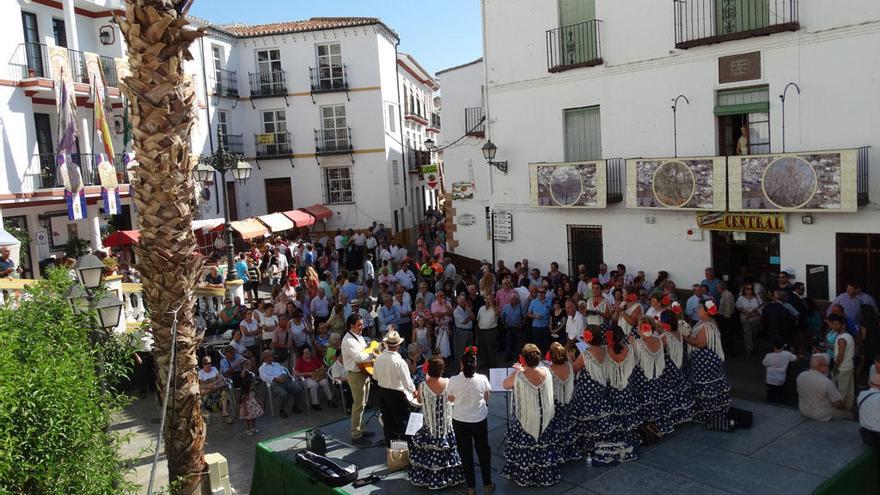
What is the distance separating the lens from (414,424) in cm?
813

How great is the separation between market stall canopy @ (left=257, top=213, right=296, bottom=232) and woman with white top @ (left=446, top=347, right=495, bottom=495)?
60.9 ft

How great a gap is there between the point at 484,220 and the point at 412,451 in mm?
13040

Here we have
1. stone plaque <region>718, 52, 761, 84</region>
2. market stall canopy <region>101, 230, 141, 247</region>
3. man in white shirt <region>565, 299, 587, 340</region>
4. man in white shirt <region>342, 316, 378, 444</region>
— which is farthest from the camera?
market stall canopy <region>101, 230, 141, 247</region>

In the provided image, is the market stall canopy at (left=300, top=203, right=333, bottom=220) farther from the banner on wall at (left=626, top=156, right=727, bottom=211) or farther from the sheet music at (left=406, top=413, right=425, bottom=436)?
the sheet music at (left=406, top=413, right=425, bottom=436)

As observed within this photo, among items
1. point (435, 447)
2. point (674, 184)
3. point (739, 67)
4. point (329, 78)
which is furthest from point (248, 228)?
point (435, 447)

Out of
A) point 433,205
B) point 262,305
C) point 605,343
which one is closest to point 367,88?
point 433,205

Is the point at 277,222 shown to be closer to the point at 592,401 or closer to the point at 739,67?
the point at 739,67

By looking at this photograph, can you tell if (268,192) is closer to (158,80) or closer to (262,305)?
(262,305)

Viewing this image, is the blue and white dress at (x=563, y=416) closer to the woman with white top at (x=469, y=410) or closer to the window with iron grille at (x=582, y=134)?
Answer: the woman with white top at (x=469, y=410)

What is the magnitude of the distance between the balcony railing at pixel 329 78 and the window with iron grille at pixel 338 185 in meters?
3.41

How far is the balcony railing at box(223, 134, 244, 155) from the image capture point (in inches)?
1191

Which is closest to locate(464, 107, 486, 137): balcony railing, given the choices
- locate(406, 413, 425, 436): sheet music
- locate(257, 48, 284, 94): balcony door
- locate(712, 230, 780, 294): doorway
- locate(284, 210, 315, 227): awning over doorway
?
locate(712, 230, 780, 294): doorway

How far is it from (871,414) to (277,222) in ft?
69.0

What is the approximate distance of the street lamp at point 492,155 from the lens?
60.3ft
